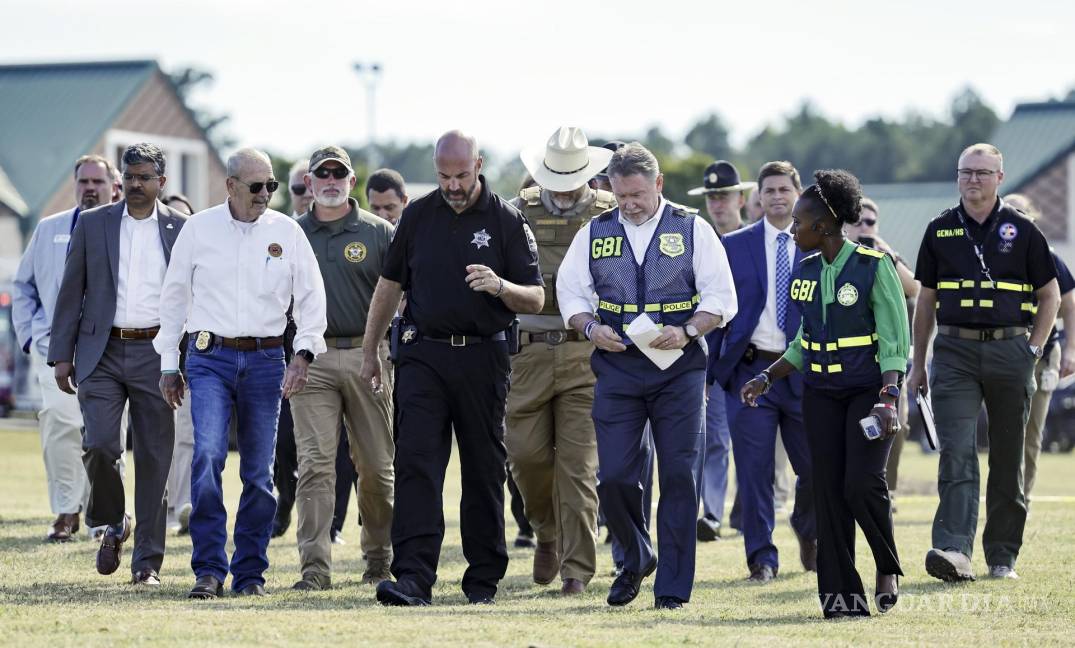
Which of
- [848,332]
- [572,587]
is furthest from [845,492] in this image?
[572,587]

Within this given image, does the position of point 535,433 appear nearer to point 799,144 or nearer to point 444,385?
point 444,385

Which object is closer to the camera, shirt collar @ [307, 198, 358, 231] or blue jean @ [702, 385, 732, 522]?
shirt collar @ [307, 198, 358, 231]

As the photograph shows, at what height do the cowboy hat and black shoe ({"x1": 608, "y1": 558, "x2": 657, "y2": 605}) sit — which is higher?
the cowboy hat

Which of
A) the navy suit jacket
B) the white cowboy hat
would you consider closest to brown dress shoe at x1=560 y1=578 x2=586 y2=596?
the navy suit jacket

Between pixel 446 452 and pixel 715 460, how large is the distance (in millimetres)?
4759

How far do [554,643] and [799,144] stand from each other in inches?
5572

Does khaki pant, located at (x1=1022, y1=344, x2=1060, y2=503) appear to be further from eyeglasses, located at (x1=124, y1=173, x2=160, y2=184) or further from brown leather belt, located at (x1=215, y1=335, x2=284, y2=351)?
eyeglasses, located at (x1=124, y1=173, x2=160, y2=184)

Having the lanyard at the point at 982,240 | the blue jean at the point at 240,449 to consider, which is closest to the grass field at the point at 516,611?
the blue jean at the point at 240,449

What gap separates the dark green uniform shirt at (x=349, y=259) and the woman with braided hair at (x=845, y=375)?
9.55 ft

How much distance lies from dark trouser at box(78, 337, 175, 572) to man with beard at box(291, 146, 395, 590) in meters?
0.78

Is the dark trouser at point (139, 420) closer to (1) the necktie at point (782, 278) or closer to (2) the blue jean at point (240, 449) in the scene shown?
(2) the blue jean at point (240, 449)

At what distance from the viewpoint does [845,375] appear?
26.6ft

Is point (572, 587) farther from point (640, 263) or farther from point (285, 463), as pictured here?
point (285, 463)

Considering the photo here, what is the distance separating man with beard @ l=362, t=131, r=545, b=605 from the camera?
872cm
